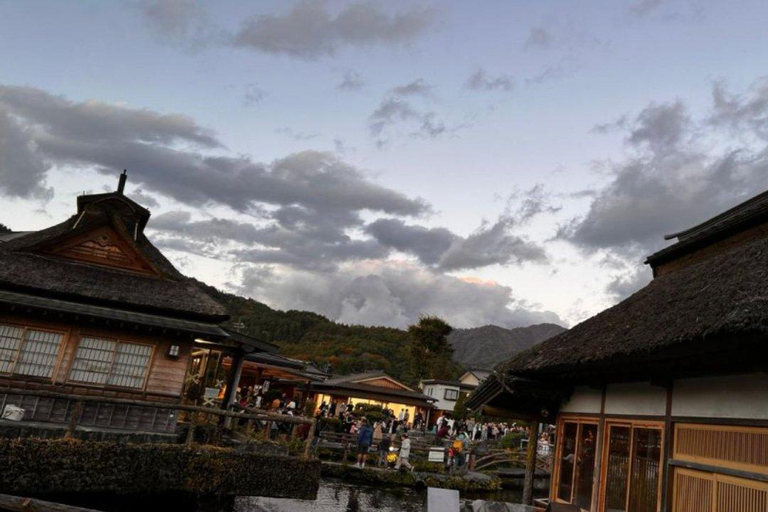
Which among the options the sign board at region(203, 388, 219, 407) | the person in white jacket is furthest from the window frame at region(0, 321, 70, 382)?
the person in white jacket

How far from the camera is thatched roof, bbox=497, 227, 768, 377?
632cm

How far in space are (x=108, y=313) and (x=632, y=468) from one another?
1413cm

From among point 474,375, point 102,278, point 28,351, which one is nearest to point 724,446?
point 28,351

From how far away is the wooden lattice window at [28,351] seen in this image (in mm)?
15133

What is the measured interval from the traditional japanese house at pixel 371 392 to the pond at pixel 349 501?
15.6m

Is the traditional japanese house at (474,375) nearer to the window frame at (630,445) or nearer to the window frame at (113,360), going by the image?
the window frame at (113,360)

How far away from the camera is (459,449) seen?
2827 centimetres

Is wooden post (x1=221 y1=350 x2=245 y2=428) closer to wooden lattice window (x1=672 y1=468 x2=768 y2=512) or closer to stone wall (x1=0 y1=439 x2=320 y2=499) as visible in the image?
stone wall (x1=0 y1=439 x2=320 y2=499)

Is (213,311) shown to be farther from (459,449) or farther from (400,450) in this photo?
(459,449)

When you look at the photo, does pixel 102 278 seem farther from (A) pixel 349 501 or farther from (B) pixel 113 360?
(A) pixel 349 501

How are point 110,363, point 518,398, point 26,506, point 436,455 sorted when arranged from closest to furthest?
point 26,506, point 518,398, point 110,363, point 436,455

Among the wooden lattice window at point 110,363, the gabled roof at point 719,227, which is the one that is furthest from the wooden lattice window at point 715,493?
the wooden lattice window at point 110,363

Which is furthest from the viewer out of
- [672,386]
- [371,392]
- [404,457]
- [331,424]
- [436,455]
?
[371,392]

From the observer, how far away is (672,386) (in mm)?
8562
